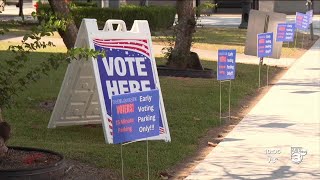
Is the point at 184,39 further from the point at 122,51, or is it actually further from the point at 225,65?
the point at 122,51

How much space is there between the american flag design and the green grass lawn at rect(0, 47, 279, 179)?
431 mm

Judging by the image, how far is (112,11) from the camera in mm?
30984

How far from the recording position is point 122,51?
9352 millimetres

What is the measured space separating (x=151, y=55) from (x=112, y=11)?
848 inches

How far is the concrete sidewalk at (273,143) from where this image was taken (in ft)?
26.9

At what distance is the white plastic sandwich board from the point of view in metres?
9.12

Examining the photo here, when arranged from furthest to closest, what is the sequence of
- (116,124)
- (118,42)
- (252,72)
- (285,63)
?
(285,63) → (252,72) → (118,42) → (116,124)

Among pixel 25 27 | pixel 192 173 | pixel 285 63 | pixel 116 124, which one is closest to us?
pixel 116 124

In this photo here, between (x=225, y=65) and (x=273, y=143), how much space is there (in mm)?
2158

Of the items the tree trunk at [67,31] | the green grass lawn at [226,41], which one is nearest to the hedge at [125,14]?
the green grass lawn at [226,41]

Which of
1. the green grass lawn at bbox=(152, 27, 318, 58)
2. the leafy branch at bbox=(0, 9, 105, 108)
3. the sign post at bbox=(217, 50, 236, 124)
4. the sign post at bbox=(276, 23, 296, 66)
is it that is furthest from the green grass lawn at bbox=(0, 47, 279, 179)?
the green grass lawn at bbox=(152, 27, 318, 58)

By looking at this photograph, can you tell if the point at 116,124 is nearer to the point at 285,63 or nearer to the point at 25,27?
the point at 285,63

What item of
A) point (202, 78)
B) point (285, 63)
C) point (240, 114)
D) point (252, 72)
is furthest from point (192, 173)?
point (285, 63)

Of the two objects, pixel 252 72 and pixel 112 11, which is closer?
pixel 252 72
